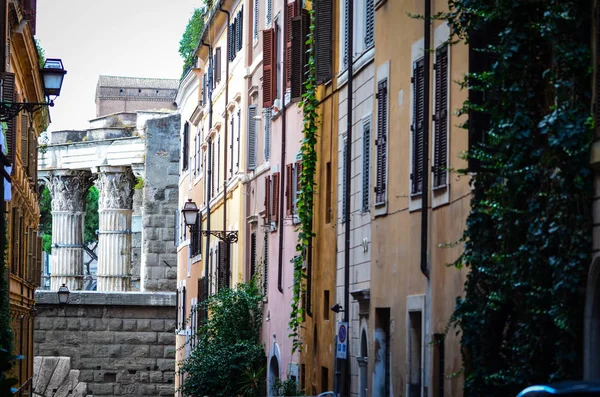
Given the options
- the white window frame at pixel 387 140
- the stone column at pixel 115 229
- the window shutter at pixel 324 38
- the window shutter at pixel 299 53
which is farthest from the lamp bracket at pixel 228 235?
the stone column at pixel 115 229

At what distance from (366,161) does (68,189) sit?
3777 centimetres

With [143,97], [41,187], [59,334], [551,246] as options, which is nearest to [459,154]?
[551,246]

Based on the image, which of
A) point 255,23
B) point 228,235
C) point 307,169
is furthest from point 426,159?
point 228,235

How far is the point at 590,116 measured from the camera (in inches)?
441

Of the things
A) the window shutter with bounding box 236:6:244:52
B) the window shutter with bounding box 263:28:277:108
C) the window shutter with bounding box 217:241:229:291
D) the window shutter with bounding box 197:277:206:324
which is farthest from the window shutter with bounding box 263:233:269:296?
the window shutter with bounding box 197:277:206:324

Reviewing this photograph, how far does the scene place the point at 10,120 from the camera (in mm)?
25156

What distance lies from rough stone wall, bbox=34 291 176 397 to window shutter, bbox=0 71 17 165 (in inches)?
800

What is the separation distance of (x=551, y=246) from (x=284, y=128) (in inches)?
626

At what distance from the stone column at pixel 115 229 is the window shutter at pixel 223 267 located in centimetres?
1835

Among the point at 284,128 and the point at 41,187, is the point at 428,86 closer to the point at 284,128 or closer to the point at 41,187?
the point at 284,128

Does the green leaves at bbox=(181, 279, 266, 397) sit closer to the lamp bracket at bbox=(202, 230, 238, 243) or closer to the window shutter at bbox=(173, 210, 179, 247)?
the lamp bracket at bbox=(202, 230, 238, 243)

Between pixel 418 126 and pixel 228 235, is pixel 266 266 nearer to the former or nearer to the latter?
pixel 228 235

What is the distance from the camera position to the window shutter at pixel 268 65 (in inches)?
1148

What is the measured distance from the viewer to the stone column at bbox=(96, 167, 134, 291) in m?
54.2
